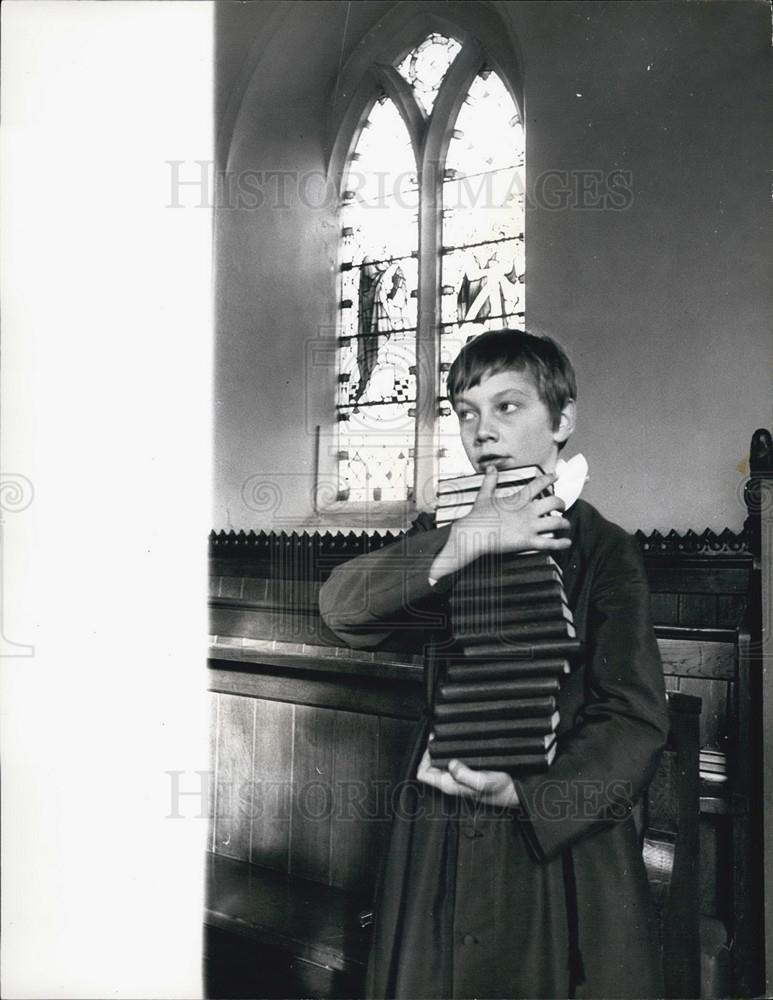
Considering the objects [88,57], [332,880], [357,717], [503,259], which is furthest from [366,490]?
[88,57]

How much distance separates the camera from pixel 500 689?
1403 mm

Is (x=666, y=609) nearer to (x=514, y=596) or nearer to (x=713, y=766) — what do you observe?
(x=713, y=766)

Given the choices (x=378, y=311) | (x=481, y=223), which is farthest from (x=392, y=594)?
(x=481, y=223)

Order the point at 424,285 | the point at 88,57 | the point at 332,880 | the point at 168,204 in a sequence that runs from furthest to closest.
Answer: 1. the point at 424,285
2. the point at 332,880
3. the point at 168,204
4. the point at 88,57

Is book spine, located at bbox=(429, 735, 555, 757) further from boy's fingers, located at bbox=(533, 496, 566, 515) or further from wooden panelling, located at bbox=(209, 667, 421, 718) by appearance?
wooden panelling, located at bbox=(209, 667, 421, 718)

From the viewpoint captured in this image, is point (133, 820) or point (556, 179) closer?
point (133, 820)

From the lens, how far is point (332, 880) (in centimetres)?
219

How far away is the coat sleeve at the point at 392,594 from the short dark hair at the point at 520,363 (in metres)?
0.27

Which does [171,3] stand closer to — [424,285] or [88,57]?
[88,57]

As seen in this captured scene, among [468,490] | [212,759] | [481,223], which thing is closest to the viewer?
[468,490]

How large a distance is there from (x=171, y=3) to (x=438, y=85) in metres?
1.48

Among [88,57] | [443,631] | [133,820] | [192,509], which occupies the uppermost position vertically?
[88,57]

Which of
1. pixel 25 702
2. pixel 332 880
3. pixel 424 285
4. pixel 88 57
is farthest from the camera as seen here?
pixel 424 285

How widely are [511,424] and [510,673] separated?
42cm
